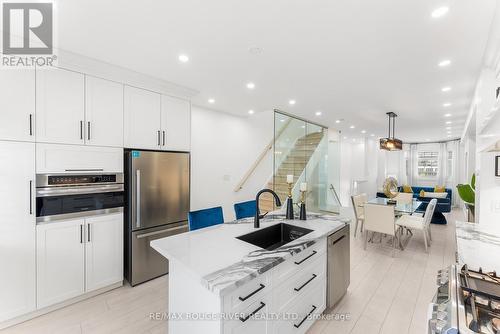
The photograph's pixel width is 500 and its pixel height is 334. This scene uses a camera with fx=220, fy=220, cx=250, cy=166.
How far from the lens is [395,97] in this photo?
145 inches

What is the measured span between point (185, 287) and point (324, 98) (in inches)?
139

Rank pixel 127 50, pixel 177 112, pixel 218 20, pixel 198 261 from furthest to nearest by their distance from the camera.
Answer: pixel 177 112 → pixel 127 50 → pixel 218 20 → pixel 198 261

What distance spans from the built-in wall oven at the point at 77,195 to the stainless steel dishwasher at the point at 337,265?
99.7 inches

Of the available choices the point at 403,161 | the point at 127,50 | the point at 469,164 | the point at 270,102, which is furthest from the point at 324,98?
the point at 403,161

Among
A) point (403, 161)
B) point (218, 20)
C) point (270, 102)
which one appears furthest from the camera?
point (403, 161)

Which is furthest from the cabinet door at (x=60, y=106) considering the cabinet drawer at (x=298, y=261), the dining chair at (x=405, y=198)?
the dining chair at (x=405, y=198)

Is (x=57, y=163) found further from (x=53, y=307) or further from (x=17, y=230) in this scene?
(x=53, y=307)

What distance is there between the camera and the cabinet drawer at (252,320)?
127 centimetres

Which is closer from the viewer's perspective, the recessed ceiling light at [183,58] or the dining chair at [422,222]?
the recessed ceiling light at [183,58]

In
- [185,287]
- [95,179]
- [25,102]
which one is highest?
[25,102]

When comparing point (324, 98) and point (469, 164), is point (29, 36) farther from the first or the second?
point (469, 164)

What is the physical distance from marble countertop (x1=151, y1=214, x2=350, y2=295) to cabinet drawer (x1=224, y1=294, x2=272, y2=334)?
0.68 ft

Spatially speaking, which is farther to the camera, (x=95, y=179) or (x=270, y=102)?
(x=270, y=102)

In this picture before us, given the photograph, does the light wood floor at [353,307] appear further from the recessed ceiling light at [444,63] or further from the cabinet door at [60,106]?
the recessed ceiling light at [444,63]
